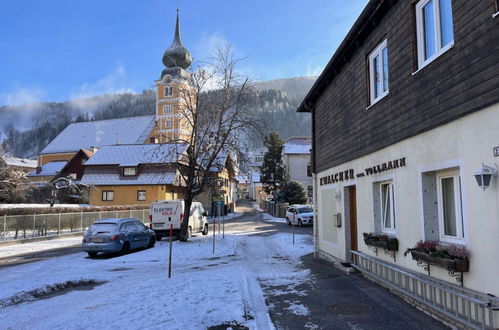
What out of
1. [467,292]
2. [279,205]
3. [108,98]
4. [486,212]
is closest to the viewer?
[486,212]

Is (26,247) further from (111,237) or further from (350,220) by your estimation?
(350,220)

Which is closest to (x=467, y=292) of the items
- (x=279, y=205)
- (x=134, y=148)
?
(x=279, y=205)

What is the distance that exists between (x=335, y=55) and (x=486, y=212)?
744cm

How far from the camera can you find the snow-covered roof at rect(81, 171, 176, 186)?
139ft

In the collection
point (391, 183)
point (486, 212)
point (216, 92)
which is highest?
point (216, 92)

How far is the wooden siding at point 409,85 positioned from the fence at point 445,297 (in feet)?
8.01

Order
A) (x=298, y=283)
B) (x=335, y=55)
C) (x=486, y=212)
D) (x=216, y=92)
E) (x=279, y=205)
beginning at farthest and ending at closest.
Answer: (x=279, y=205) < (x=216, y=92) < (x=335, y=55) < (x=298, y=283) < (x=486, y=212)

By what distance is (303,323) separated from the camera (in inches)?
246

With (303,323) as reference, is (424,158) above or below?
above

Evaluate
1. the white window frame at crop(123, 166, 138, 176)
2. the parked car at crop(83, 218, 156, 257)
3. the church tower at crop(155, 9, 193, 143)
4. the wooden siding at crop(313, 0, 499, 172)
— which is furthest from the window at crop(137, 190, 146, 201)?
the wooden siding at crop(313, 0, 499, 172)

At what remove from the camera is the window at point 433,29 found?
6066 millimetres

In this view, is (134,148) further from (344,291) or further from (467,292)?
(467,292)

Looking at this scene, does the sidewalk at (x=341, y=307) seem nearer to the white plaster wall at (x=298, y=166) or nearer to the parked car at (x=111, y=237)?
the parked car at (x=111, y=237)

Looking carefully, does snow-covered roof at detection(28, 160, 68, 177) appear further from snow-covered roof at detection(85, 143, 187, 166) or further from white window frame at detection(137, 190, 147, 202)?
white window frame at detection(137, 190, 147, 202)
